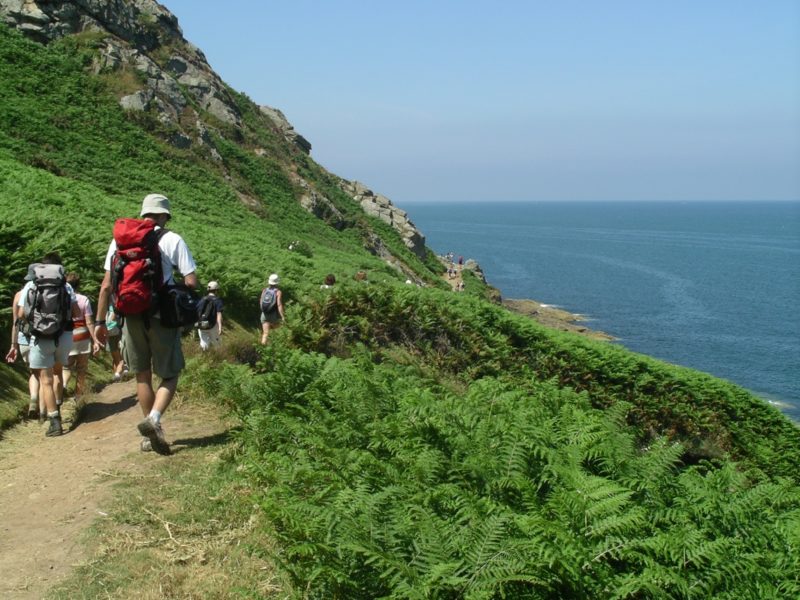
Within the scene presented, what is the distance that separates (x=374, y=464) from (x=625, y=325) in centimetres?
5489

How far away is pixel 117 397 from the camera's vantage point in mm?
9492

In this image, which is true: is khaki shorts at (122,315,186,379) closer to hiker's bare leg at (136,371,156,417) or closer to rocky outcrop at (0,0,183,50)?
hiker's bare leg at (136,371,156,417)

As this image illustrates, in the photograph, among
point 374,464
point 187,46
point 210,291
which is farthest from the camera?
point 187,46

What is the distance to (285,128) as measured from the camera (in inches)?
2303

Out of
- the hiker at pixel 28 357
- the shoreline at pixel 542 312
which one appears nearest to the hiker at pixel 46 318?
the hiker at pixel 28 357

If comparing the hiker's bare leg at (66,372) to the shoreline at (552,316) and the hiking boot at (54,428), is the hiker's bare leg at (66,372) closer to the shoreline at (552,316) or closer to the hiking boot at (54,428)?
the hiking boot at (54,428)

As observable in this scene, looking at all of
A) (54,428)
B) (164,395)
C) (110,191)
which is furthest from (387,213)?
(164,395)

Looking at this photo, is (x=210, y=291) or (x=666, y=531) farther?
(x=210, y=291)

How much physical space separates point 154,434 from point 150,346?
81 centimetres

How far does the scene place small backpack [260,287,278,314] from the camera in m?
13.4

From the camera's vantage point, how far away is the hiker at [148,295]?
6836 millimetres

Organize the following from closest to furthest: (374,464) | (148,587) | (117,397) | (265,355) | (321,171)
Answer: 1. (148,587)
2. (374,464)
3. (265,355)
4. (117,397)
5. (321,171)

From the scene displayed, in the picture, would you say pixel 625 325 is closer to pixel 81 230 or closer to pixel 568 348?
pixel 568 348

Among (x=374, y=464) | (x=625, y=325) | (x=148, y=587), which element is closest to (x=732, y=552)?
(x=374, y=464)
